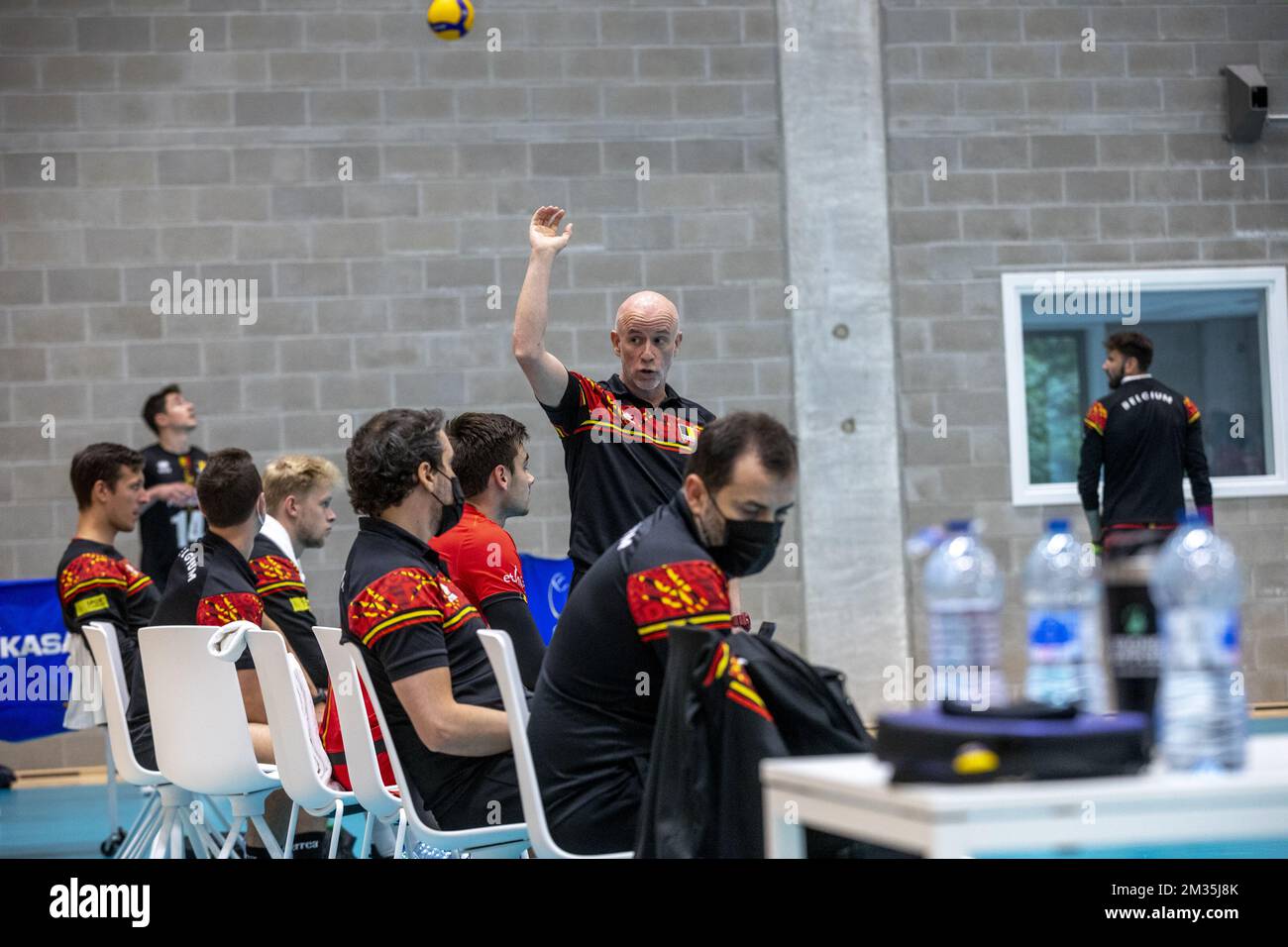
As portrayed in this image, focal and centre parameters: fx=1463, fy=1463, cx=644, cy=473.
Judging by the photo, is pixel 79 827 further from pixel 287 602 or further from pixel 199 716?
pixel 199 716

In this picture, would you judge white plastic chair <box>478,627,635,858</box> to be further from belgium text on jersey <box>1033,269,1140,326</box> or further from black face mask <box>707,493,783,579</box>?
belgium text on jersey <box>1033,269,1140,326</box>

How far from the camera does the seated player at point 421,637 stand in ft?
8.54

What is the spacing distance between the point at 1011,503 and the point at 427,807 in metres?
5.02

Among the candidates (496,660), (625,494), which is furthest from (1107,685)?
(625,494)

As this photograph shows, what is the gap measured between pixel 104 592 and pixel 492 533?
1.85 meters

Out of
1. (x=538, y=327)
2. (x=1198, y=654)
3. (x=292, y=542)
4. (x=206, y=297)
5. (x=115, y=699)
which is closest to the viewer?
(x=1198, y=654)

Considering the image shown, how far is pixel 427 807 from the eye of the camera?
272 cm

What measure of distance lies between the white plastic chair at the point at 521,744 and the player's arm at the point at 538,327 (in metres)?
1.18

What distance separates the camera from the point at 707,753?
1.91m

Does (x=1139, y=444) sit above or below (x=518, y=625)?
above

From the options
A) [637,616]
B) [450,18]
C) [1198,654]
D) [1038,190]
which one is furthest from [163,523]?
[1198,654]

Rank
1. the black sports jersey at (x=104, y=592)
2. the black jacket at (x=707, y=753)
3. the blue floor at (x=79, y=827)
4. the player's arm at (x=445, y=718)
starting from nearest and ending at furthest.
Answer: the black jacket at (x=707, y=753), the player's arm at (x=445, y=718), the blue floor at (x=79, y=827), the black sports jersey at (x=104, y=592)

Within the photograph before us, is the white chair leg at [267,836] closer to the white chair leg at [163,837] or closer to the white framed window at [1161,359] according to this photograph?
the white chair leg at [163,837]

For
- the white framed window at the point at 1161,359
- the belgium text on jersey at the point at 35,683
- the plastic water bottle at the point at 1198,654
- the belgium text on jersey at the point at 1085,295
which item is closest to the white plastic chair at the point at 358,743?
the plastic water bottle at the point at 1198,654
